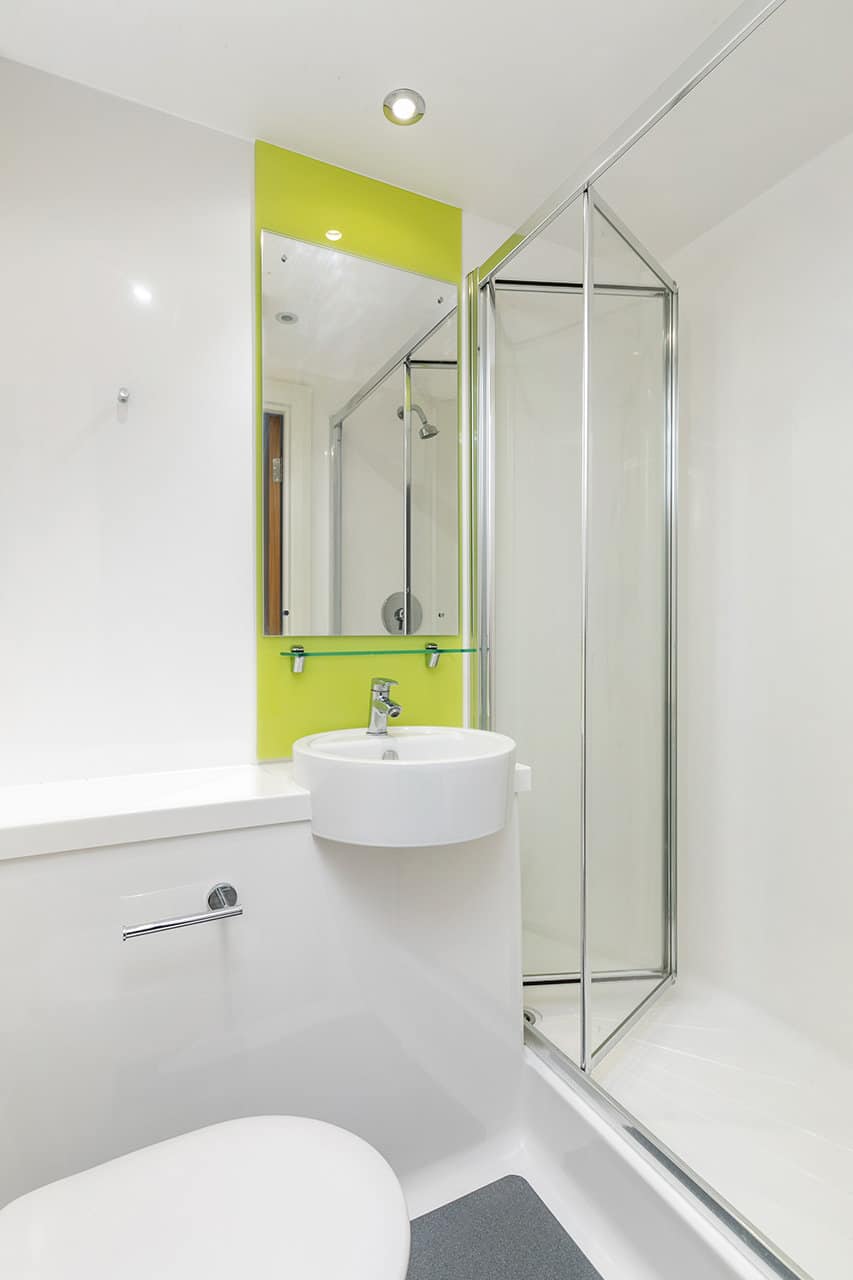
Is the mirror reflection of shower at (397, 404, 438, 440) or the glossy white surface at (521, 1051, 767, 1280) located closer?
the glossy white surface at (521, 1051, 767, 1280)

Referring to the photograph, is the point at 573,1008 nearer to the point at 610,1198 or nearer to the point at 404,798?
the point at 610,1198

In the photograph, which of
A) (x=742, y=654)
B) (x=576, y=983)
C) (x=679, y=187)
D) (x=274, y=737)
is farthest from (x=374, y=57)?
(x=576, y=983)

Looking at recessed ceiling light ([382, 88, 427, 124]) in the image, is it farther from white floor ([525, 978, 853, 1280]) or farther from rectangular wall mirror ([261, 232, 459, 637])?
white floor ([525, 978, 853, 1280])

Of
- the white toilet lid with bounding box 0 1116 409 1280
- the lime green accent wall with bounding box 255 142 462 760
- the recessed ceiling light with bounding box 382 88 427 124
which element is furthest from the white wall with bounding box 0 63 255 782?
the white toilet lid with bounding box 0 1116 409 1280

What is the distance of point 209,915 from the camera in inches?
43.4

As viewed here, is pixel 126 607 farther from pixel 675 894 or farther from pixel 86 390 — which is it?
pixel 675 894

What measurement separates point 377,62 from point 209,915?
1.64 m

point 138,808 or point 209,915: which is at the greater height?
point 138,808

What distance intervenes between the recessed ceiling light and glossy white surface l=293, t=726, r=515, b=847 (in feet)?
4.51

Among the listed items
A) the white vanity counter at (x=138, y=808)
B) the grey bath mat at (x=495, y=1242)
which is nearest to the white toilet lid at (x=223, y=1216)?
the white vanity counter at (x=138, y=808)

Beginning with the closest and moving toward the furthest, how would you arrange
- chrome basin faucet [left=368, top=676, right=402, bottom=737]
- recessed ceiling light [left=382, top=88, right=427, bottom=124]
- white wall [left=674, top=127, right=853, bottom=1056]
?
recessed ceiling light [left=382, top=88, right=427, bottom=124] → chrome basin faucet [left=368, top=676, right=402, bottom=737] → white wall [left=674, top=127, right=853, bottom=1056]

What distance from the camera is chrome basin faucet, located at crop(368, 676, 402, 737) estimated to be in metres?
1.55

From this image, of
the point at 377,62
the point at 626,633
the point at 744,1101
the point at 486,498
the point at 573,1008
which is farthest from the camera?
the point at 486,498

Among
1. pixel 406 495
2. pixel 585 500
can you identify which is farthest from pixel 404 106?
pixel 585 500
